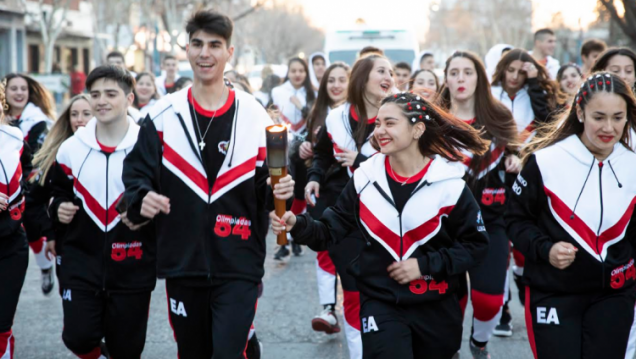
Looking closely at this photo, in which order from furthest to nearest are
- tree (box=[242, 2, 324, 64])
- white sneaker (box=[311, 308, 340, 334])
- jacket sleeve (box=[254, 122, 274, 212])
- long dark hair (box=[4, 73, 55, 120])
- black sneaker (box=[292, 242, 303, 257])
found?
tree (box=[242, 2, 324, 64]) < black sneaker (box=[292, 242, 303, 257]) < long dark hair (box=[4, 73, 55, 120]) < white sneaker (box=[311, 308, 340, 334]) < jacket sleeve (box=[254, 122, 274, 212])

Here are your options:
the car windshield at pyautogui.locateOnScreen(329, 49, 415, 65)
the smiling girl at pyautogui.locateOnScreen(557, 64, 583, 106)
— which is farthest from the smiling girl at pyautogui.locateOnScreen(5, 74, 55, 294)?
the car windshield at pyautogui.locateOnScreen(329, 49, 415, 65)

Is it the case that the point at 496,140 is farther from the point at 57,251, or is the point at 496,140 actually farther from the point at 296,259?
the point at 296,259

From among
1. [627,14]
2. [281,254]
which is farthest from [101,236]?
[627,14]

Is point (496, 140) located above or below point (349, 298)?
above

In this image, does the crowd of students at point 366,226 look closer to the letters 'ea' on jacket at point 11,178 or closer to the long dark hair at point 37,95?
the letters 'ea' on jacket at point 11,178

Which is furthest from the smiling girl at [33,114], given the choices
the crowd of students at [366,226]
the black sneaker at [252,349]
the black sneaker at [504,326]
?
the black sneaker at [504,326]

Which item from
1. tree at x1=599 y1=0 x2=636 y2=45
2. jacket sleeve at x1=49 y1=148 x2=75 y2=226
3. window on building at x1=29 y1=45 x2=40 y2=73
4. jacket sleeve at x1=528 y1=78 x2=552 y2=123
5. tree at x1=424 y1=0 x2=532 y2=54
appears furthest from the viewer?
tree at x1=424 y1=0 x2=532 y2=54

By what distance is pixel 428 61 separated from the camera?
1412 cm

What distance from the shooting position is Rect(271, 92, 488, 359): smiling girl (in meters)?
4.37

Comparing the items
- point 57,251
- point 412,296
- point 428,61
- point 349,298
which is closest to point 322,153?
point 349,298

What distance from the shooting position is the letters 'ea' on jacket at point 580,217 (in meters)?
4.51

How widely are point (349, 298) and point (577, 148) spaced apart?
2.21 m

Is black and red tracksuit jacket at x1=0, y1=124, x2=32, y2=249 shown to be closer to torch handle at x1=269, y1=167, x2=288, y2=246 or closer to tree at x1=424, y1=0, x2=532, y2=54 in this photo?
torch handle at x1=269, y1=167, x2=288, y2=246

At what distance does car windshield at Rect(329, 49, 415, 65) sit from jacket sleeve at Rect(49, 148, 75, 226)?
1208 cm
